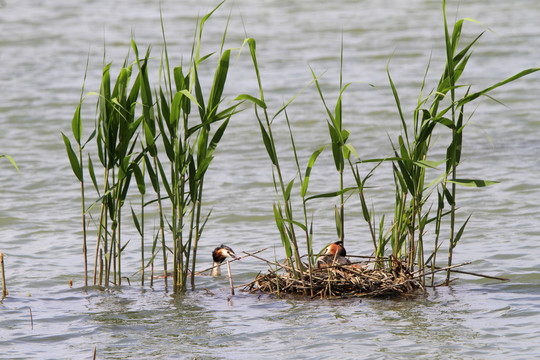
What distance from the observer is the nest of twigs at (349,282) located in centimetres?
572

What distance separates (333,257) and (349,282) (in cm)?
24

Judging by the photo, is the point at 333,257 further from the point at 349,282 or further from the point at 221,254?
the point at 221,254

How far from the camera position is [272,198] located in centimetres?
941

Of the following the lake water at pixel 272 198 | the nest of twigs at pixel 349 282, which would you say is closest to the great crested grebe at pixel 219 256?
the lake water at pixel 272 198

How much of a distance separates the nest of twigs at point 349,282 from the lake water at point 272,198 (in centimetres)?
10

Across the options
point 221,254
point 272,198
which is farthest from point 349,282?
point 272,198

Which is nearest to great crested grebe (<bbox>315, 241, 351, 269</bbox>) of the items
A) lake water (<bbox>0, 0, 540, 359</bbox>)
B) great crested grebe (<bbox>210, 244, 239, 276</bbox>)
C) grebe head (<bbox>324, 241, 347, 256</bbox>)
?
grebe head (<bbox>324, 241, 347, 256</bbox>)

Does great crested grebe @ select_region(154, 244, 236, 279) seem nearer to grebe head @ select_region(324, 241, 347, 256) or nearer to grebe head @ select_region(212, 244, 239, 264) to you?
grebe head @ select_region(212, 244, 239, 264)

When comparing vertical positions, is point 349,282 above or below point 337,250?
below

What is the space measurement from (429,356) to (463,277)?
180 centimetres

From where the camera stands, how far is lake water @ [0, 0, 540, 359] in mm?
5230

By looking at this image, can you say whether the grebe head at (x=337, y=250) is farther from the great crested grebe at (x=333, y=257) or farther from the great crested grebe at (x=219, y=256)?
the great crested grebe at (x=219, y=256)

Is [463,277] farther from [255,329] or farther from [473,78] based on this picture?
[473,78]

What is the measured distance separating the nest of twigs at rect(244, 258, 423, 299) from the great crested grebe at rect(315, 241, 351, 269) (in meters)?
0.05
